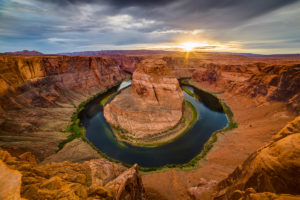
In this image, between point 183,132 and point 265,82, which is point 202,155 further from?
point 265,82

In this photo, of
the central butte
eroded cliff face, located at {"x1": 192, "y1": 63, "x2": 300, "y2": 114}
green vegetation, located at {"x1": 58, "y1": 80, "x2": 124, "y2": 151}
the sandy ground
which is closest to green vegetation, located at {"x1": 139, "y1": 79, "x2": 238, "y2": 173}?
the sandy ground

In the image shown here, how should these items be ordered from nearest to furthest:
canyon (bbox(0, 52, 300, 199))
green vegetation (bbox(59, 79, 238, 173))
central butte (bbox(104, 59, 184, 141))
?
canyon (bbox(0, 52, 300, 199)), green vegetation (bbox(59, 79, 238, 173)), central butte (bbox(104, 59, 184, 141))

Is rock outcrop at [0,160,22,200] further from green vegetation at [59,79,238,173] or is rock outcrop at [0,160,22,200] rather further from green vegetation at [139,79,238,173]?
green vegetation at [139,79,238,173]

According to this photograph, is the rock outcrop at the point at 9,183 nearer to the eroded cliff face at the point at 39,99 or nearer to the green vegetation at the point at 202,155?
the eroded cliff face at the point at 39,99

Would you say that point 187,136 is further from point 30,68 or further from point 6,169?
point 30,68

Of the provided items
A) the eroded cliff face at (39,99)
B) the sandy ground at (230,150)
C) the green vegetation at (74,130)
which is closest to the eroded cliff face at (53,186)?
the sandy ground at (230,150)

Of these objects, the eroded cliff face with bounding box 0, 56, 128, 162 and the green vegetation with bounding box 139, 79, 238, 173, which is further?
the eroded cliff face with bounding box 0, 56, 128, 162
